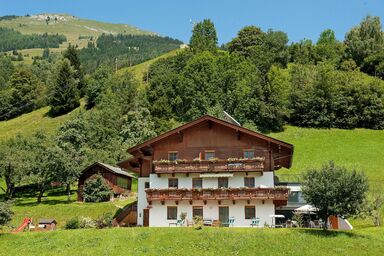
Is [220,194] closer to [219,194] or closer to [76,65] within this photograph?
[219,194]

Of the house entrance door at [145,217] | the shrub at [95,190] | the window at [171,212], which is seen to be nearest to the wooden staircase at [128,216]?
the house entrance door at [145,217]

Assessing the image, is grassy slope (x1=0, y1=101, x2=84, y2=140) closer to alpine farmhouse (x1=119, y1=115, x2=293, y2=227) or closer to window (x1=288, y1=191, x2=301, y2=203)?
alpine farmhouse (x1=119, y1=115, x2=293, y2=227)

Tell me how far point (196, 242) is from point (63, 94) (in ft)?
297

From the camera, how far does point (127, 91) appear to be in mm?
105938

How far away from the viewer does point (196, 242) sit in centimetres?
3344

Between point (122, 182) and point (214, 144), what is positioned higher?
point (214, 144)

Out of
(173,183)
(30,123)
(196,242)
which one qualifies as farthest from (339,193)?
(30,123)

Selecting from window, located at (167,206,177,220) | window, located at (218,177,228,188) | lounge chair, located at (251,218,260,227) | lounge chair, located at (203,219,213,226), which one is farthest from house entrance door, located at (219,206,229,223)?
window, located at (167,206,177,220)

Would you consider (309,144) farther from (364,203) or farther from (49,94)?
(49,94)

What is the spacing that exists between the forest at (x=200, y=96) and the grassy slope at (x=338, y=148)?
10.9 feet

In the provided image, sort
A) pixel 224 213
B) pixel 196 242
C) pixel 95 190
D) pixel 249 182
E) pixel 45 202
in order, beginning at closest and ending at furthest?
pixel 196 242, pixel 224 213, pixel 249 182, pixel 45 202, pixel 95 190

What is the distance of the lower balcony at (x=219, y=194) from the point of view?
41156 mm

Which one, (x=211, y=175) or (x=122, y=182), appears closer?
(x=211, y=175)

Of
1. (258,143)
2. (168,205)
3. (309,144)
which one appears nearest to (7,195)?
(168,205)
